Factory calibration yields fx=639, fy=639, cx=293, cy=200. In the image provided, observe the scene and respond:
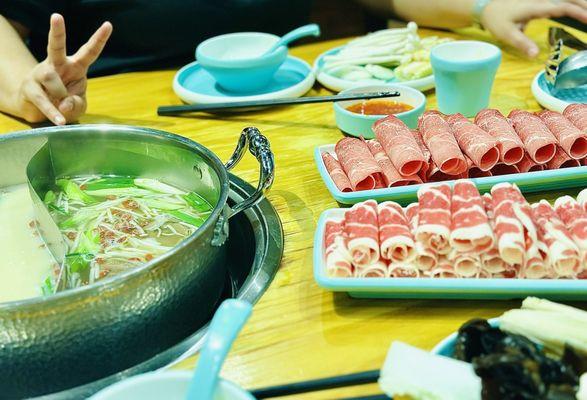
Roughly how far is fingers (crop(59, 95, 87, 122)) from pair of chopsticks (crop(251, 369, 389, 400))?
157 centimetres

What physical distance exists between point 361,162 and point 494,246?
563 millimetres

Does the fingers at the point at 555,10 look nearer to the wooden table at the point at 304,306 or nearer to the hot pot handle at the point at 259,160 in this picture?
the wooden table at the point at 304,306

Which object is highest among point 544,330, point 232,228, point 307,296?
point 544,330

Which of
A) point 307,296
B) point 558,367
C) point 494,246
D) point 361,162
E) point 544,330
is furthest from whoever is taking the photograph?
point 361,162

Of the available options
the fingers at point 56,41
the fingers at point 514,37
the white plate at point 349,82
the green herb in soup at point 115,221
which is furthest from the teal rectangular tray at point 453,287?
the fingers at point 514,37

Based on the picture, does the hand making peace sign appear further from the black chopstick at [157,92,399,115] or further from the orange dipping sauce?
the orange dipping sauce

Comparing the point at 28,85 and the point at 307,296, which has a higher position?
the point at 28,85

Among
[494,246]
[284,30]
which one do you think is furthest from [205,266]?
[284,30]

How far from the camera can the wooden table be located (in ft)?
4.08

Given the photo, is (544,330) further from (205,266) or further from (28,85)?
(28,85)

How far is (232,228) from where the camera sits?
1.94m

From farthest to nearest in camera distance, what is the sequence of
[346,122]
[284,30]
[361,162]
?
[284,30] < [346,122] < [361,162]

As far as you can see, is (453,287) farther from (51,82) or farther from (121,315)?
(51,82)

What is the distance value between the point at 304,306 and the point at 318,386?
322mm
